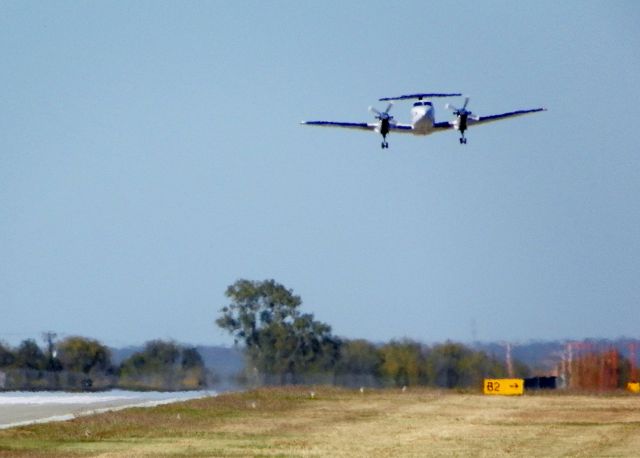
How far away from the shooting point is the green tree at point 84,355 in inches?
4097

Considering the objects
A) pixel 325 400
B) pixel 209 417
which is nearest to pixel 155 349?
pixel 325 400

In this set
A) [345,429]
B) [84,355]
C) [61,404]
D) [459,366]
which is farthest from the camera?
[84,355]

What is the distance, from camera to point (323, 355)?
112938mm

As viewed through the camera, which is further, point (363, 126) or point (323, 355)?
point (323, 355)

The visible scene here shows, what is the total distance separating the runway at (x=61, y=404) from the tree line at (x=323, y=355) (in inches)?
727

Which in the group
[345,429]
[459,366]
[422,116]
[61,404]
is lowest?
[345,429]

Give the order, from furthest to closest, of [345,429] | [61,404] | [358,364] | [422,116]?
[358,364]
[61,404]
[422,116]
[345,429]

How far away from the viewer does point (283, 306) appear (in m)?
123

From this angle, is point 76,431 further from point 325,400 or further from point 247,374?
point 247,374

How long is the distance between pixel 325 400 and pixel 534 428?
71.0 feet

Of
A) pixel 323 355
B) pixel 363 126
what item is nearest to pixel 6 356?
pixel 323 355

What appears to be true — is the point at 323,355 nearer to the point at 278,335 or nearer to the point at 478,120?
the point at 278,335

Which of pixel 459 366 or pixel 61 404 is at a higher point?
pixel 459 366

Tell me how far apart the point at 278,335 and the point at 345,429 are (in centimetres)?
6478
